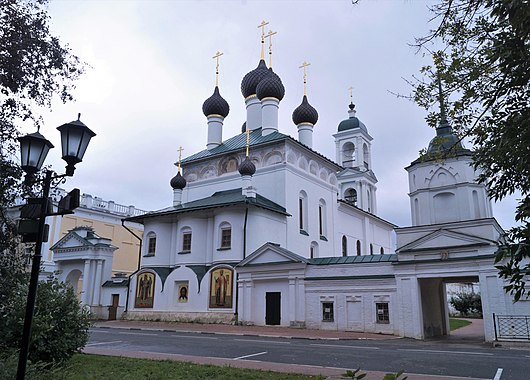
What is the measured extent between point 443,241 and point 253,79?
23.1 metres

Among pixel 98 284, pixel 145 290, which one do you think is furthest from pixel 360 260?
pixel 98 284

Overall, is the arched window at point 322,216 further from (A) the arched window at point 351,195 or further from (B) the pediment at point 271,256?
(A) the arched window at point 351,195

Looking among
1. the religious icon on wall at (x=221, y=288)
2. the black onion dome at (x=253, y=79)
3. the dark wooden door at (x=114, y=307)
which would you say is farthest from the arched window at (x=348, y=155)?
the dark wooden door at (x=114, y=307)

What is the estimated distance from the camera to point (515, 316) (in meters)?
16.5

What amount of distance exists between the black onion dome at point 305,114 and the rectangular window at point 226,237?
40.8 ft

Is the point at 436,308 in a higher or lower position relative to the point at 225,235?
lower

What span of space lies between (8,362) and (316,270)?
16.5m

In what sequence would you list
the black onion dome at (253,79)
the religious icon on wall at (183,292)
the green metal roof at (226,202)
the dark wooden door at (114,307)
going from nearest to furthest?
the green metal roof at (226,202), the religious icon on wall at (183,292), the dark wooden door at (114,307), the black onion dome at (253,79)

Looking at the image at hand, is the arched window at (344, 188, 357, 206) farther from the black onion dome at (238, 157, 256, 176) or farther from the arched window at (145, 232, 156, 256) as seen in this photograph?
the arched window at (145, 232, 156, 256)

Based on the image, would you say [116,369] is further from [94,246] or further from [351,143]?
[351,143]

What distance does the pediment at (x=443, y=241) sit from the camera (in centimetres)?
1775

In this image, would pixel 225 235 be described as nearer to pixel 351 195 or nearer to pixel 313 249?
pixel 313 249

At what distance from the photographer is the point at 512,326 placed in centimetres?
1647

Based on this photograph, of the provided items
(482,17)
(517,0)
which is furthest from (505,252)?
→ (482,17)
